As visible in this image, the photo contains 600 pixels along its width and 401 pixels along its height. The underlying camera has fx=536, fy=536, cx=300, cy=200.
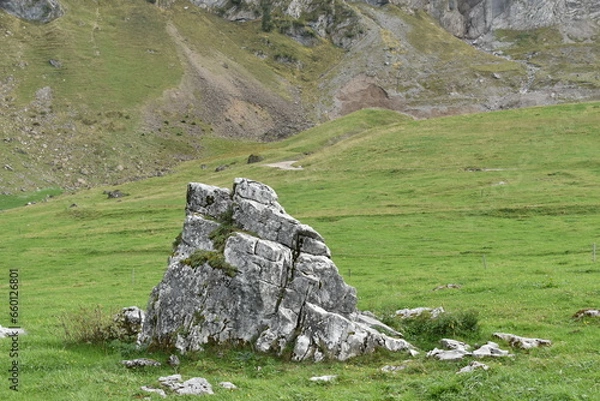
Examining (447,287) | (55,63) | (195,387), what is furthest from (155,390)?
(55,63)

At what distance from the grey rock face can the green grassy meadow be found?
76.3 metres

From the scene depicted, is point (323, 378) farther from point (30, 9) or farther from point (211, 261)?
point (30, 9)

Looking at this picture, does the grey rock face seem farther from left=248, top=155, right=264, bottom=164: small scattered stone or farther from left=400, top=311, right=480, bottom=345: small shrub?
left=400, top=311, right=480, bottom=345: small shrub

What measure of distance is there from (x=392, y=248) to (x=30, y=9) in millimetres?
150509

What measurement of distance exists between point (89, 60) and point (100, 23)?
2693cm

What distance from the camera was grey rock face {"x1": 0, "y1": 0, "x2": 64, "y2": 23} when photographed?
512 feet

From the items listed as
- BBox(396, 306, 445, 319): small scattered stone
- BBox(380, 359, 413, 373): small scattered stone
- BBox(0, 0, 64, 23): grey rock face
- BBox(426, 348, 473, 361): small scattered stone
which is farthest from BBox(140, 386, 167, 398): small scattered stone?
BBox(0, 0, 64, 23): grey rock face

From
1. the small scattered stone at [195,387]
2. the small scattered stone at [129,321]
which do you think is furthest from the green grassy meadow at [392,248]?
the small scattered stone at [129,321]

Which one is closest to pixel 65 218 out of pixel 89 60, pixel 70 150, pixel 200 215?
pixel 70 150

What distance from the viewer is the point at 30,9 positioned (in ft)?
516

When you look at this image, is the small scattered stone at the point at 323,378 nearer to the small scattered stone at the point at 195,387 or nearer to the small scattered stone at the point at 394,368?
the small scattered stone at the point at 394,368

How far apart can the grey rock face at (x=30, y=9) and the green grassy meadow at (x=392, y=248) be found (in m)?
76.3

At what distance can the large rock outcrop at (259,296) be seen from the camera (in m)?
21.0

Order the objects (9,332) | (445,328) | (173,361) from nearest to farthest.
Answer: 1. (173,361)
2. (445,328)
3. (9,332)
